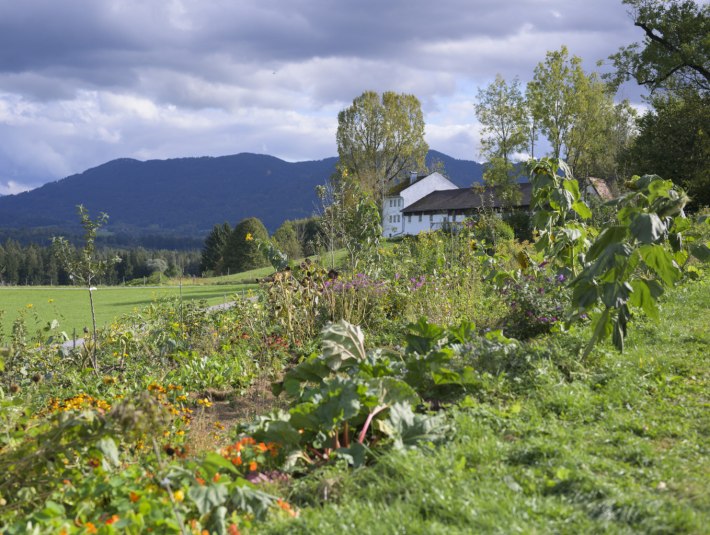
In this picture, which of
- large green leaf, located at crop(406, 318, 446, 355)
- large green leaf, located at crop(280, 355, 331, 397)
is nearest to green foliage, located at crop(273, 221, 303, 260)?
large green leaf, located at crop(406, 318, 446, 355)

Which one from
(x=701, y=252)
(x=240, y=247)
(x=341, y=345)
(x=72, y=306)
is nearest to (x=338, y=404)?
(x=341, y=345)

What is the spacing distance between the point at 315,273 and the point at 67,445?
5.41 metres

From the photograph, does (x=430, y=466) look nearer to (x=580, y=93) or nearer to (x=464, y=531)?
(x=464, y=531)

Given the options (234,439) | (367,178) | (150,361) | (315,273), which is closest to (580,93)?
(367,178)

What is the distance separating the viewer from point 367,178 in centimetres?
4184

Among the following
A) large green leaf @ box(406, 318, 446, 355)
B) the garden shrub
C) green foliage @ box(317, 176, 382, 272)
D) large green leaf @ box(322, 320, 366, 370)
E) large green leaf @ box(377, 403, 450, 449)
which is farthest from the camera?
green foliage @ box(317, 176, 382, 272)

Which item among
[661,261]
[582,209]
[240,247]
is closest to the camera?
[661,261]

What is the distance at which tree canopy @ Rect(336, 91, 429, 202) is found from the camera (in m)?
47.0

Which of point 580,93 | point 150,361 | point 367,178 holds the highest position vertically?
point 580,93

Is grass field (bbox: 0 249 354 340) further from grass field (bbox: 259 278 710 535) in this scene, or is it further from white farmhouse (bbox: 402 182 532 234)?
white farmhouse (bbox: 402 182 532 234)

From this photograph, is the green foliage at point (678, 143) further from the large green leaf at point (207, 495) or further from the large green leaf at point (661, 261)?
the large green leaf at point (207, 495)

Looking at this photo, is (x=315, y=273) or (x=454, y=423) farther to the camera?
(x=315, y=273)

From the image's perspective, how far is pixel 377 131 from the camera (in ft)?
155

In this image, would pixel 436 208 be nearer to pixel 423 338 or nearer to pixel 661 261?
pixel 423 338
